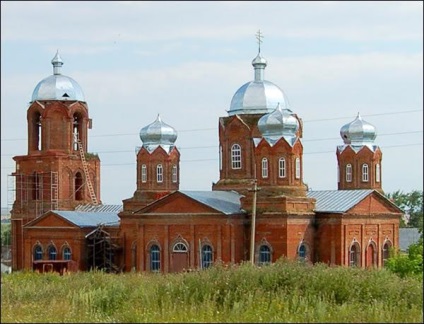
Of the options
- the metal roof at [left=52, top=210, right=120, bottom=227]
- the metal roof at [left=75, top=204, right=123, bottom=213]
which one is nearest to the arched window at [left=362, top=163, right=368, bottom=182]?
the metal roof at [left=52, top=210, right=120, bottom=227]

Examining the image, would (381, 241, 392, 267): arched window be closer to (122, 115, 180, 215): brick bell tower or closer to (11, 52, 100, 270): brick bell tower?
(122, 115, 180, 215): brick bell tower

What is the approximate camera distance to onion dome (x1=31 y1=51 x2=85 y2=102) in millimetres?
Answer: 51156

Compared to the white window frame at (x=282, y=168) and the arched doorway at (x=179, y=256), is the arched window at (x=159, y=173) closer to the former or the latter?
the arched doorway at (x=179, y=256)

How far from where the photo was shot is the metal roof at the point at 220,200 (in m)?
41.4

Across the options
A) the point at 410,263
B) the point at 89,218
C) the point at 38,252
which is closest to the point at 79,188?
the point at 89,218

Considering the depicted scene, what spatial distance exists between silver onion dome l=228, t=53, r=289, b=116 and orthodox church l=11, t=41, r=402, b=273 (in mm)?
54

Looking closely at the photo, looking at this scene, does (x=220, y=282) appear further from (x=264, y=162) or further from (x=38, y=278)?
(x=264, y=162)

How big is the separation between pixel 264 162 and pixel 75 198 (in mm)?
14824

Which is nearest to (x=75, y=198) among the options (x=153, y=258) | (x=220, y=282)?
(x=153, y=258)

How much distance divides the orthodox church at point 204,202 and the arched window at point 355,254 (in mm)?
42

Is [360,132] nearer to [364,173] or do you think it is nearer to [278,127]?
[364,173]

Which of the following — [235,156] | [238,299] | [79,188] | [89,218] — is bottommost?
[238,299]

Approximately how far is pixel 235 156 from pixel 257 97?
2.83m

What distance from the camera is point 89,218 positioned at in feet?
161
